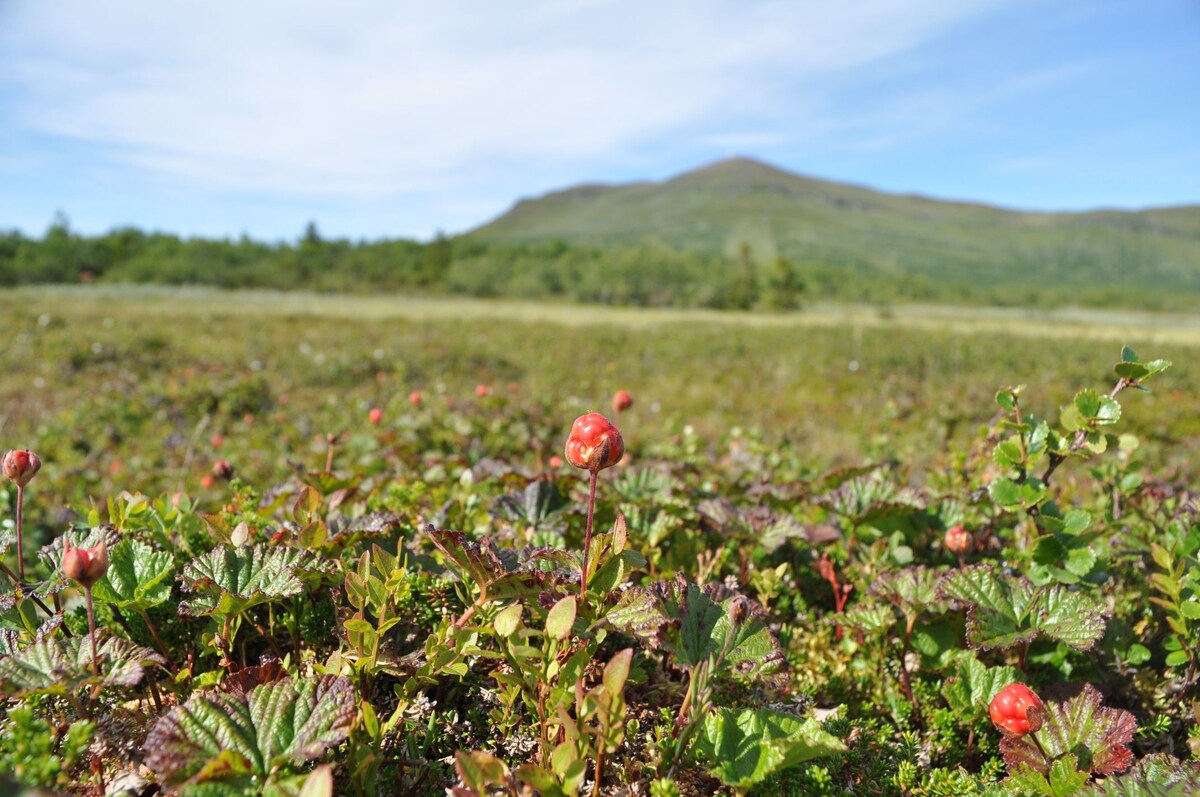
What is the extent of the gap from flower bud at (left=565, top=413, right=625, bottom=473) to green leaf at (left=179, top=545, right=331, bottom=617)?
53 cm

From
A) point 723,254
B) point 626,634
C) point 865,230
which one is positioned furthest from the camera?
point 865,230

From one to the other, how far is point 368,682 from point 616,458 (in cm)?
56

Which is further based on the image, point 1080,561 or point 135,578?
point 1080,561

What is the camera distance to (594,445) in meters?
1.04

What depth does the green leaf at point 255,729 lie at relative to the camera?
0.87 m

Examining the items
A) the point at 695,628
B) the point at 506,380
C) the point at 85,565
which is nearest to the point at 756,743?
the point at 695,628

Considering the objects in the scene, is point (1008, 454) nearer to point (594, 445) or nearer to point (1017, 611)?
point (1017, 611)

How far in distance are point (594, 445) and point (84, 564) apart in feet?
2.26

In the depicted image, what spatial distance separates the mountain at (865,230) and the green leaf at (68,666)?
95.4 meters

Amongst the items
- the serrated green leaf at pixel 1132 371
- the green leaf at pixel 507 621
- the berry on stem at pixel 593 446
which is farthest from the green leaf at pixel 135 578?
the serrated green leaf at pixel 1132 371

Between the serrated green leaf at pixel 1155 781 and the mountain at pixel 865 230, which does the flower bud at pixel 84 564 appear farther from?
the mountain at pixel 865 230

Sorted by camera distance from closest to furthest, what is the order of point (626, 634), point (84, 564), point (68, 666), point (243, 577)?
point (84, 564)
point (68, 666)
point (243, 577)
point (626, 634)

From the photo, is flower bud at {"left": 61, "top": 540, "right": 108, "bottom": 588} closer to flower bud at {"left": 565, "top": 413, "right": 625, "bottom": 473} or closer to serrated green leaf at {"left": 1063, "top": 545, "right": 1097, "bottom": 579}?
flower bud at {"left": 565, "top": 413, "right": 625, "bottom": 473}

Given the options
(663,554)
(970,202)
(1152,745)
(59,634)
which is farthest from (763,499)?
(970,202)
